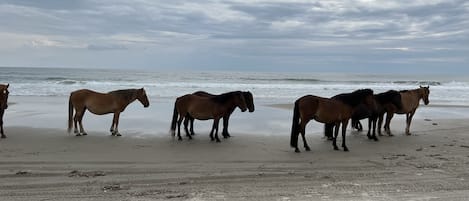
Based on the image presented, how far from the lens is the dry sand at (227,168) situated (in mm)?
5270

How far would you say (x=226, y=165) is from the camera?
7109mm

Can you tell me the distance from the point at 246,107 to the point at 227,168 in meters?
3.20

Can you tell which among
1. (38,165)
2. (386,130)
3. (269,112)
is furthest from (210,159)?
(269,112)

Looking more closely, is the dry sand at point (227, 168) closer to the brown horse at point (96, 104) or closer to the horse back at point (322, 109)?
the brown horse at point (96, 104)

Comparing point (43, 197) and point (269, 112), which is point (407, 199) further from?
point (269, 112)

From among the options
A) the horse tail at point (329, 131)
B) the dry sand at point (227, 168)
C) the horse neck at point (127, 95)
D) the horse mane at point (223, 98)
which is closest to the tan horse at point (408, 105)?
the dry sand at point (227, 168)

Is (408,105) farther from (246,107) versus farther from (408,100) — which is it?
(246,107)

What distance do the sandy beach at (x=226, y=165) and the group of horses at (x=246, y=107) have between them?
35 cm

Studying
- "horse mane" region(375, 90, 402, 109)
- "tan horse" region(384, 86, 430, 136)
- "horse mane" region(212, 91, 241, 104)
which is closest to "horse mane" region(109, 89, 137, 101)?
"horse mane" region(212, 91, 241, 104)

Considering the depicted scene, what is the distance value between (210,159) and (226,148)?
1174 millimetres

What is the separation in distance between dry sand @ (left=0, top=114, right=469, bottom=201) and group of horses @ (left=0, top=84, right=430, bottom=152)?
0.43 meters

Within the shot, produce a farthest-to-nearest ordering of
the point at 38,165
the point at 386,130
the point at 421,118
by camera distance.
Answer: the point at 421,118, the point at 386,130, the point at 38,165

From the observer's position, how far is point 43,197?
498 cm

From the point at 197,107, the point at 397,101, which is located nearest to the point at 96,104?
the point at 197,107
